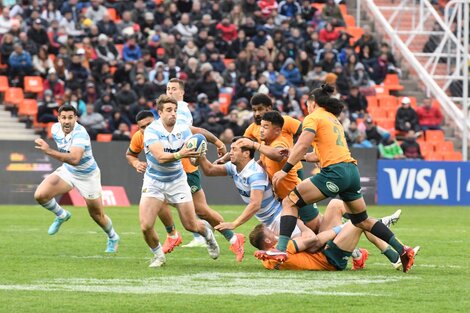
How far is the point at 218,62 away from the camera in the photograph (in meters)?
33.6

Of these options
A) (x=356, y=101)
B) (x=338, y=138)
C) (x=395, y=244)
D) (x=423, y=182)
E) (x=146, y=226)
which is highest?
(x=338, y=138)

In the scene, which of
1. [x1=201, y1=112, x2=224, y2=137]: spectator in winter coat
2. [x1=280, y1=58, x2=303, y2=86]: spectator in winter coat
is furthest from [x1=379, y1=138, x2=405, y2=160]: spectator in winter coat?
[x1=201, y1=112, x2=224, y2=137]: spectator in winter coat

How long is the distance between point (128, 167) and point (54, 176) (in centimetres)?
1152

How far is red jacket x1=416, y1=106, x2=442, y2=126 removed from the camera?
34469 millimetres

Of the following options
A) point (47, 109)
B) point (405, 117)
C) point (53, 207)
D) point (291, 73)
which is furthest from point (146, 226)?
point (405, 117)

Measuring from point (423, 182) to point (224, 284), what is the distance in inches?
767

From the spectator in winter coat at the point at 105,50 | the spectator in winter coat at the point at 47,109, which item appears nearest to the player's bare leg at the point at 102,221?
the spectator in winter coat at the point at 47,109

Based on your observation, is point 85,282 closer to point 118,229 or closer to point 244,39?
point 118,229

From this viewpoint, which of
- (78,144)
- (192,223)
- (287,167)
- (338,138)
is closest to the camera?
(287,167)

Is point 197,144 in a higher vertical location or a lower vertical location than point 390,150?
higher

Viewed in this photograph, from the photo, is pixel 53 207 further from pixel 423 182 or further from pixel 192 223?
pixel 423 182

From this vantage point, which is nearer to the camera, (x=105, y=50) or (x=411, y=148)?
(x=411, y=148)

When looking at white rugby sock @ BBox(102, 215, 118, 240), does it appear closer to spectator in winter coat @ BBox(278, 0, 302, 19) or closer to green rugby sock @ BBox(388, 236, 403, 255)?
green rugby sock @ BBox(388, 236, 403, 255)

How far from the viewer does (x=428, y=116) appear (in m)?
34.5
